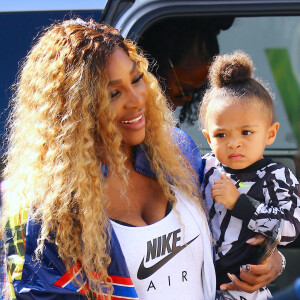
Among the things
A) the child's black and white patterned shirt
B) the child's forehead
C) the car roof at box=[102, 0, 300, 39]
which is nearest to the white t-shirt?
the child's black and white patterned shirt

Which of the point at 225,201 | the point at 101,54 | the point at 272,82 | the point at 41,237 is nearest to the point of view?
the point at 41,237

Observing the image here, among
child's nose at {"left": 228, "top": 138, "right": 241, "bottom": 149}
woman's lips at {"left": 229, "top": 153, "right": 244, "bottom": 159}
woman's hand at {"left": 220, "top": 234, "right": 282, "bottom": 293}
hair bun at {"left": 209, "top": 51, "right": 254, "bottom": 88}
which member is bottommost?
woman's hand at {"left": 220, "top": 234, "right": 282, "bottom": 293}

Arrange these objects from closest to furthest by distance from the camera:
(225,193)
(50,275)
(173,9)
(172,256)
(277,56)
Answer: (50,275), (172,256), (225,193), (173,9), (277,56)

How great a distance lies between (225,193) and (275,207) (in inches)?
6.7

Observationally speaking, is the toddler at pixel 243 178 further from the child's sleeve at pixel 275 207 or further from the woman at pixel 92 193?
the woman at pixel 92 193

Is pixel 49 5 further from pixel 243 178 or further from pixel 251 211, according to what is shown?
pixel 251 211

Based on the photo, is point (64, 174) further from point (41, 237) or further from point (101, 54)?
point (101, 54)

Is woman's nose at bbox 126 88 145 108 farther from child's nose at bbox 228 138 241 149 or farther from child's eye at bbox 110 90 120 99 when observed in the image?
child's nose at bbox 228 138 241 149

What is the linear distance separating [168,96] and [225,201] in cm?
94

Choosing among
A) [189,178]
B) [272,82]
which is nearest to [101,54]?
[189,178]

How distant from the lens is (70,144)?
1.69 metres

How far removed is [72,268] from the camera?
5.31 ft

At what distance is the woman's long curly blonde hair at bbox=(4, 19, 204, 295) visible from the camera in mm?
1633

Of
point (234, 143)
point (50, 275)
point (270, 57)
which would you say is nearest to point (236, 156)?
point (234, 143)
